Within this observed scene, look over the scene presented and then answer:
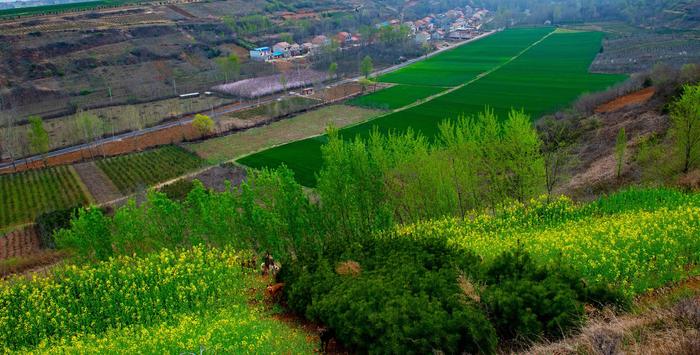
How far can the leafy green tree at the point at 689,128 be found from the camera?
27.4 m

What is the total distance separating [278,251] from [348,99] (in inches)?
2470

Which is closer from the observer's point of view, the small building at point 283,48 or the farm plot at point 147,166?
the farm plot at point 147,166

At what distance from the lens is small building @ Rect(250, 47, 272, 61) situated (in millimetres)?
119081

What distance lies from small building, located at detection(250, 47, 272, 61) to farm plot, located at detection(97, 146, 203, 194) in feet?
189

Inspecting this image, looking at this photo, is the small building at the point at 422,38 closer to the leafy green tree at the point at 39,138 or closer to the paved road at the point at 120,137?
the paved road at the point at 120,137

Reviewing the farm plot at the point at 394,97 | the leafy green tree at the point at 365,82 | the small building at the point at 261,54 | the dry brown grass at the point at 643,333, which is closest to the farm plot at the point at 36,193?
the farm plot at the point at 394,97

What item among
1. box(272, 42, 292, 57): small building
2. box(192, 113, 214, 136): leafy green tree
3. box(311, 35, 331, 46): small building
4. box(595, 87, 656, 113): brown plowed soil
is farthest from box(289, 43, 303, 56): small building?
box(595, 87, 656, 113): brown plowed soil

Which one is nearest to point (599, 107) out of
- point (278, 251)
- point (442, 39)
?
point (278, 251)

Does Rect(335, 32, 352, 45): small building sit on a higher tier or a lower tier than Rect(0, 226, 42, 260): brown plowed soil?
higher

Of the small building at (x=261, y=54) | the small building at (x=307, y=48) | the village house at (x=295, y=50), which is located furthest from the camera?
the small building at (x=307, y=48)

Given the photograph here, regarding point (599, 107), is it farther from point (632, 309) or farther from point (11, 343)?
point (11, 343)

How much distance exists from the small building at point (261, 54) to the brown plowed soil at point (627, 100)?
7799 cm

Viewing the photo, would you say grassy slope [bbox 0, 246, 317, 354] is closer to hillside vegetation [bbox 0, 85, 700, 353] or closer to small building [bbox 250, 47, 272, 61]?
hillside vegetation [bbox 0, 85, 700, 353]

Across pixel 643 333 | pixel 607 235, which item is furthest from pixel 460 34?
pixel 643 333
